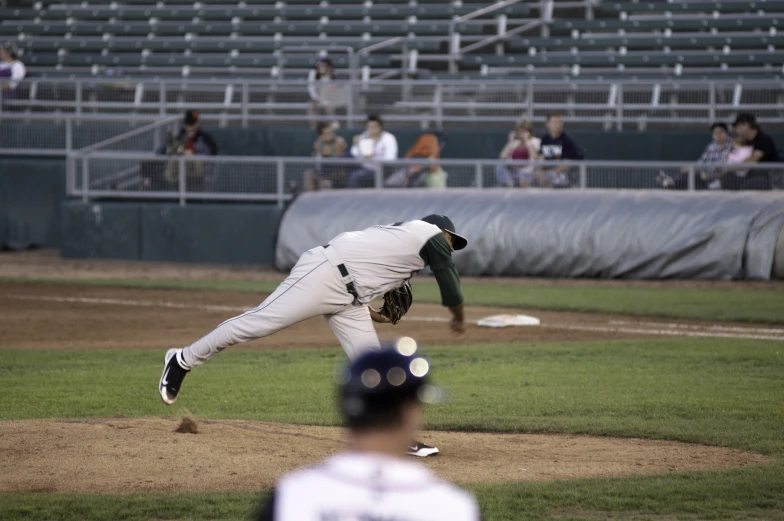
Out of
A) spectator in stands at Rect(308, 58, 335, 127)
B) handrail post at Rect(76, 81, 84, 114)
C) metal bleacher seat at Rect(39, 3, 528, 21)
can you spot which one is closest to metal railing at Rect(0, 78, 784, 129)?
handrail post at Rect(76, 81, 84, 114)

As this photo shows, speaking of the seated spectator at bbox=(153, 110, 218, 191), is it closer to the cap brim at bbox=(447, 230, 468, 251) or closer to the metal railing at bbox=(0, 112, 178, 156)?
the metal railing at bbox=(0, 112, 178, 156)

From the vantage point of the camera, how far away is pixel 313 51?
2541 centimetres

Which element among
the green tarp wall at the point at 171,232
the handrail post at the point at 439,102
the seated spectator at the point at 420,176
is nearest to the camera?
the seated spectator at the point at 420,176

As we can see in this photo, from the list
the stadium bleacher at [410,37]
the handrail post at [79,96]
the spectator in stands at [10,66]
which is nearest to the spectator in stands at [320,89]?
the stadium bleacher at [410,37]

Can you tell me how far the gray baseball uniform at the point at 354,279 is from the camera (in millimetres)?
6523

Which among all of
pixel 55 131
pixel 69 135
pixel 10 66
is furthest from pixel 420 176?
pixel 10 66

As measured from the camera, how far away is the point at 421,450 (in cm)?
660

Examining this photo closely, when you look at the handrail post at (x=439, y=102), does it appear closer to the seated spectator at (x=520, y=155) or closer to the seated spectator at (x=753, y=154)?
the seated spectator at (x=520, y=155)

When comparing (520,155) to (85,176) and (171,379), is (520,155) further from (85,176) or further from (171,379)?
(171,379)

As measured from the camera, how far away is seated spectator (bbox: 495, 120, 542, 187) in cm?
1731

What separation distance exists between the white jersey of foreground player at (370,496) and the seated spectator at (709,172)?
15191 mm

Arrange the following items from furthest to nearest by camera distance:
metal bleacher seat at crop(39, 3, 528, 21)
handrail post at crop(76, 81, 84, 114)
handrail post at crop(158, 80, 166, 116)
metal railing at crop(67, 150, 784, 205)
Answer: metal bleacher seat at crop(39, 3, 528, 21) < handrail post at crop(76, 81, 84, 114) < handrail post at crop(158, 80, 166, 116) < metal railing at crop(67, 150, 784, 205)

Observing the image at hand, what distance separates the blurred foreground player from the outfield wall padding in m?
13.8

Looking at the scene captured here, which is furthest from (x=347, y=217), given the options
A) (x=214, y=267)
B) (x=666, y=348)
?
(x=666, y=348)
